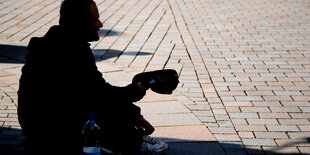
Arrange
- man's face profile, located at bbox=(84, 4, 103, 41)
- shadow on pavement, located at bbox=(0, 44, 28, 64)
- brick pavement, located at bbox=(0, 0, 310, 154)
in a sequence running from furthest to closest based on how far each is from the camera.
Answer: shadow on pavement, located at bbox=(0, 44, 28, 64)
brick pavement, located at bbox=(0, 0, 310, 154)
man's face profile, located at bbox=(84, 4, 103, 41)

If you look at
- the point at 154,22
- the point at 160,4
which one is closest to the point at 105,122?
the point at 154,22

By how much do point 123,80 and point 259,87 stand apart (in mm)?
1686

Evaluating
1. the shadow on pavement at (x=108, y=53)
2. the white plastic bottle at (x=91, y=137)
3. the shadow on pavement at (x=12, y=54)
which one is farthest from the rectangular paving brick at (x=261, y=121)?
the shadow on pavement at (x=12, y=54)

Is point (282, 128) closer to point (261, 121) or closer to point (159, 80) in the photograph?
point (261, 121)

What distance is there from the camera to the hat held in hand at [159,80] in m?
3.06

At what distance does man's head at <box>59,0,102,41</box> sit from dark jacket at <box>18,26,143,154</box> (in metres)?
0.06

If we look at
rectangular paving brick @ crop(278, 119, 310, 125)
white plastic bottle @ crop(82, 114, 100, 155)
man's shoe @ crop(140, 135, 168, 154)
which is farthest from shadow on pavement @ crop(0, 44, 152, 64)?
white plastic bottle @ crop(82, 114, 100, 155)

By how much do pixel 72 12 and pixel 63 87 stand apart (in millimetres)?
471

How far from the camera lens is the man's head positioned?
2717mm

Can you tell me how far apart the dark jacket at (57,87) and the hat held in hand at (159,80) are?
1.16 feet

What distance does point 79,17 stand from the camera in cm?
274

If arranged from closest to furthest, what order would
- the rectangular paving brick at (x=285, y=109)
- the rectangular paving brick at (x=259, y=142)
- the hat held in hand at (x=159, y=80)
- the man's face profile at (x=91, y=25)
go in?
the man's face profile at (x=91, y=25) → the hat held in hand at (x=159, y=80) → the rectangular paving brick at (x=259, y=142) → the rectangular paving brick at (x=285, y=109)

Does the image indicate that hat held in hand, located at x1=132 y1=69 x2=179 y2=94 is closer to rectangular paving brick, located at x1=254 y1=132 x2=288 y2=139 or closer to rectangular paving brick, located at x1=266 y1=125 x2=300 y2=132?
rectangular paving brick, located at x1=254 y1=132 x2=288 y2=139

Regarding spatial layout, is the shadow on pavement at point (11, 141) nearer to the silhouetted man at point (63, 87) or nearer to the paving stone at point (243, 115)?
the silhouetted man at point (63, 87)
